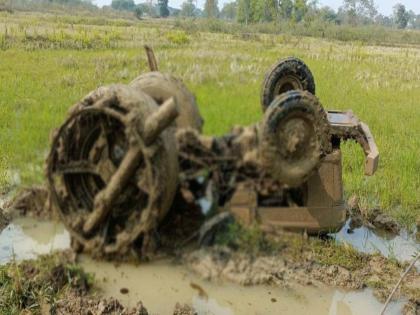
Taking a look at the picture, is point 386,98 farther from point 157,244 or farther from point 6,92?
point 157,244

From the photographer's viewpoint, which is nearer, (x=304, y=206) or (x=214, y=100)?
(x=214, y=100)

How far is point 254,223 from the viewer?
214 centimetres

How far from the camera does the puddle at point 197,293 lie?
3.05m

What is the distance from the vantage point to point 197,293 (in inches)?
124

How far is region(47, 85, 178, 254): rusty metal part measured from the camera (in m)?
2.49

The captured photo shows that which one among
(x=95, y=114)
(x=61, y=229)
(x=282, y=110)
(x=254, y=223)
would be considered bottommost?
(x=61, y=229)

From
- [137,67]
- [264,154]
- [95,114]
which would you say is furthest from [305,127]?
[137,67]

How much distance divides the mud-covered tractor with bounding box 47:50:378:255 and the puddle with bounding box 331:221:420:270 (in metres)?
1.23

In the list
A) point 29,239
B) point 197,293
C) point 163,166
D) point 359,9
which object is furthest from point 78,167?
point 359,9

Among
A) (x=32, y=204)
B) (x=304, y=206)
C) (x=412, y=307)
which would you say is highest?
(x=304, y=206)

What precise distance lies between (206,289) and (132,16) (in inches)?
1093

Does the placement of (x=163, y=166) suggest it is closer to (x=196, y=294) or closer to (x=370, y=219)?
(x=196, y=294)

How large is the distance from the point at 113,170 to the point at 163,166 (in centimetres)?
31

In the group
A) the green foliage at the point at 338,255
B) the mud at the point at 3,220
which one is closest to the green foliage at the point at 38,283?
the mud at the point at 3,220
